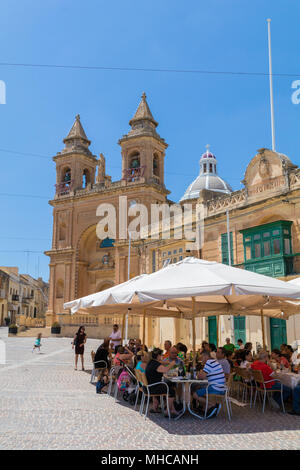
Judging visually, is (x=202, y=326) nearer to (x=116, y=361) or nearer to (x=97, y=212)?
(x=116, y=361)

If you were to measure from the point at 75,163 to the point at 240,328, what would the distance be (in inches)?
1195

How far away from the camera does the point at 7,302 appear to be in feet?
215

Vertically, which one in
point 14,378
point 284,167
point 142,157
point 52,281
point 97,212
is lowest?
point 14,378

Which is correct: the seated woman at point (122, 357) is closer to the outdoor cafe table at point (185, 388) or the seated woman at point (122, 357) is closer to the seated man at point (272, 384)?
the outdoor cafe table at point (185, 388)

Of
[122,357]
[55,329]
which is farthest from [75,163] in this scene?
[122,357]

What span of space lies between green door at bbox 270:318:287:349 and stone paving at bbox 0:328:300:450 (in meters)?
10.4

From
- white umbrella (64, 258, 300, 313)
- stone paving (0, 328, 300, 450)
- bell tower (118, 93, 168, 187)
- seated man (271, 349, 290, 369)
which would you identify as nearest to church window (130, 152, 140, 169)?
bell tower (118, 93, 168, 187)

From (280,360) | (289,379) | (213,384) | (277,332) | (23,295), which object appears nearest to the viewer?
(213,384)

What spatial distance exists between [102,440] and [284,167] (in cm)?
1611

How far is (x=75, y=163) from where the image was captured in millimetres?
45719

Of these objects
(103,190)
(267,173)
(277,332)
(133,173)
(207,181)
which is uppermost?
(207,181)

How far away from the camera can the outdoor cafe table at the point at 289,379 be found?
8206 millimetres

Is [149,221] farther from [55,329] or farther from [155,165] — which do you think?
[55,329]

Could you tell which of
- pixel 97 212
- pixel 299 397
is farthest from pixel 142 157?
pixel 299 397
